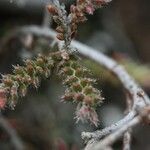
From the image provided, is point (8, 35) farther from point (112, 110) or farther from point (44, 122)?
point (112, 110)

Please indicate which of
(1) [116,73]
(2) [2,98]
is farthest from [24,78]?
(1) [116,73]

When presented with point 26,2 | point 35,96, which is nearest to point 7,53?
point 35,96

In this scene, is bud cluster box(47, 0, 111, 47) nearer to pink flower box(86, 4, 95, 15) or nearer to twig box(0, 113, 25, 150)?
pink flower box(86, 4, 95, 15)

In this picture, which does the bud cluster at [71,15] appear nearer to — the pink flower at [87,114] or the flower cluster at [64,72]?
the flower cluster at [64,72]

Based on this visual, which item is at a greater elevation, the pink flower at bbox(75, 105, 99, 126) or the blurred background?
the blurred background

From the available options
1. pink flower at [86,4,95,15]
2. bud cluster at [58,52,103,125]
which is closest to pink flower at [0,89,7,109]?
bud cluster at [58,52,103,125]
